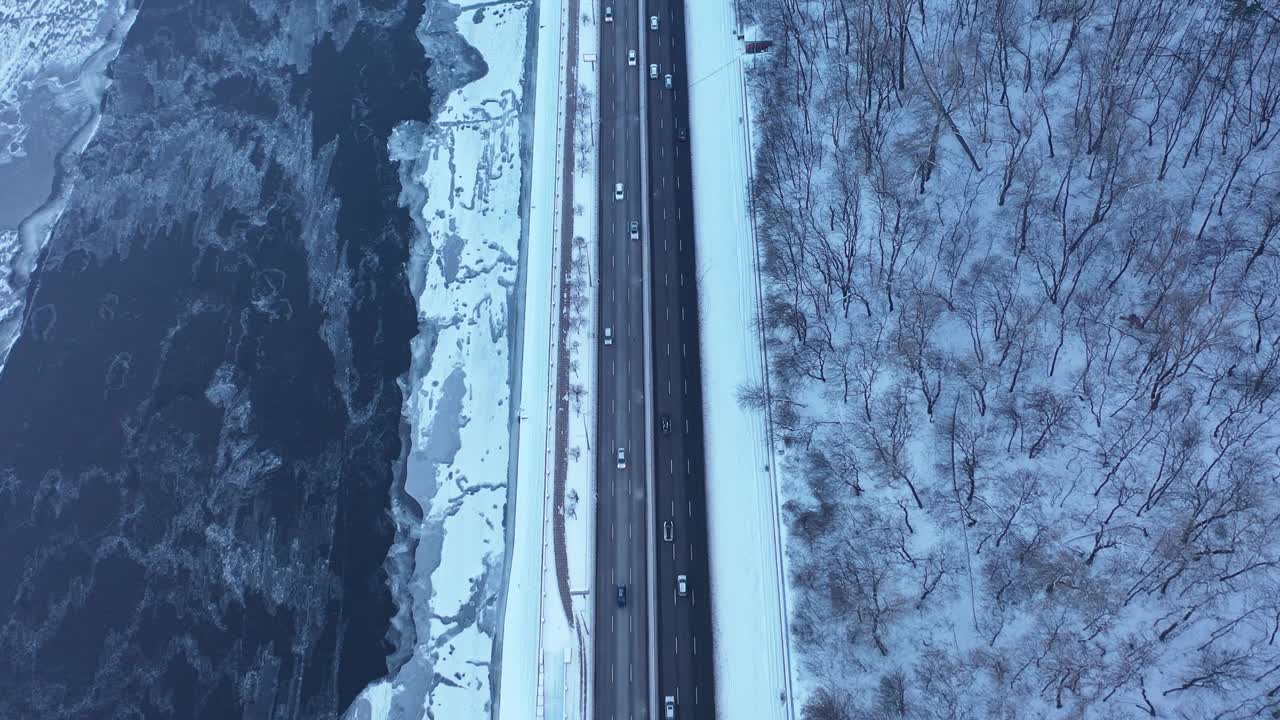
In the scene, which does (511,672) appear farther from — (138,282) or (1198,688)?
(138,282)

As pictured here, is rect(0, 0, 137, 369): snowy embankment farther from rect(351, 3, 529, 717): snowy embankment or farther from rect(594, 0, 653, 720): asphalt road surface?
rect(594, 0, 653, 720): asphalt road surface

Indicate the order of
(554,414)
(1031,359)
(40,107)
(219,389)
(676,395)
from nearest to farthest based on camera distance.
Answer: (1031,359), (676,395), (554,414), (219,389), (40,107)

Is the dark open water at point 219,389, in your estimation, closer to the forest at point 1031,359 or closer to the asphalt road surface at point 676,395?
the asphalt road surface at point 676,395

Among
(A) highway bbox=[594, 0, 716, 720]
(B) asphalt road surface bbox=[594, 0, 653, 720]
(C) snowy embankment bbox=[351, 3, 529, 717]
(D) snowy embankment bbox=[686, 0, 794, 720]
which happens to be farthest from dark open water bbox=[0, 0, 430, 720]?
(D) snowy embankment bbox=[686, 0, 794, 720]

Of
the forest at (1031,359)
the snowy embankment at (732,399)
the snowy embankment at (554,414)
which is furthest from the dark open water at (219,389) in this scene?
the forest at (1031,359)

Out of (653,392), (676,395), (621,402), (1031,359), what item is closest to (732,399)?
(676,395)

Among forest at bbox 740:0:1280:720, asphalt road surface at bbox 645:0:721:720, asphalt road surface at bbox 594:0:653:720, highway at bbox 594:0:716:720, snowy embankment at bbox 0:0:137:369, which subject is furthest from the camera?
snowy embankment at bbox 0:0:137:369

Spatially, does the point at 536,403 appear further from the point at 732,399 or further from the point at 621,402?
the point at 732,399
